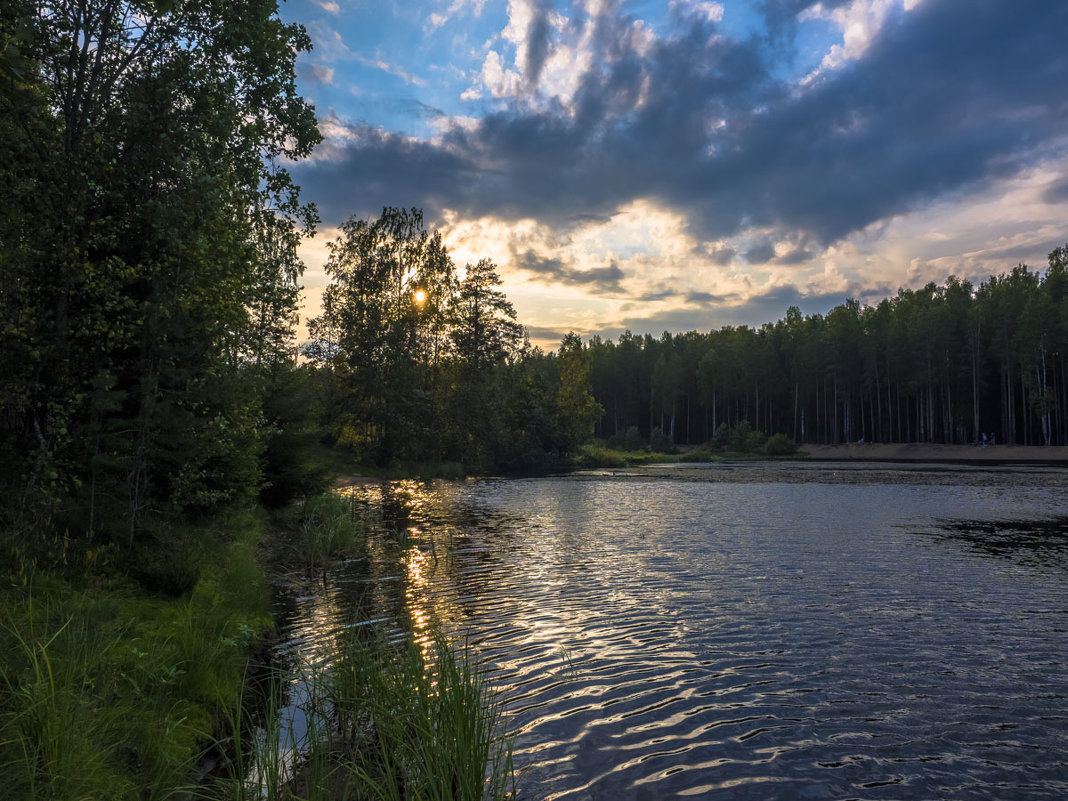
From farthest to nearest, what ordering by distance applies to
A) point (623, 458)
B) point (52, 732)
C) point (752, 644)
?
point (623, 458) → point (752, 644) → point (52, 732)

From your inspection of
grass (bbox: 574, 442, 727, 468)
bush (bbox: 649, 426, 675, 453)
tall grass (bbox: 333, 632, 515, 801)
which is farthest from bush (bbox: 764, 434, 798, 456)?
tall grass (bbox: 333, 632, 515, 801)

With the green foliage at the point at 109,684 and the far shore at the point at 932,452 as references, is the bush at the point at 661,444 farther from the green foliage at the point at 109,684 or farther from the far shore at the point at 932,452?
the green foliage at the point at 109,684

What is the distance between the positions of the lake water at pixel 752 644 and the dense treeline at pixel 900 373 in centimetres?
7224

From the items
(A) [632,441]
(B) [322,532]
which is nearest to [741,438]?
(A) [632,441]

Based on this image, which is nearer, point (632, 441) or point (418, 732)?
point (418, 732)

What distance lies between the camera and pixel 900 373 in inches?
3733

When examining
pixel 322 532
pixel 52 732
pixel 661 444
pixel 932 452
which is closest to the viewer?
pixel 52 732

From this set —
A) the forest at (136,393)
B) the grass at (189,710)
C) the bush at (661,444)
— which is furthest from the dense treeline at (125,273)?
the bush at (661,444)

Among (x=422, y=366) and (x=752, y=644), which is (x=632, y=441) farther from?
(x=752, y=644)

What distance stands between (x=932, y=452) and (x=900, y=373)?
16.5 metres

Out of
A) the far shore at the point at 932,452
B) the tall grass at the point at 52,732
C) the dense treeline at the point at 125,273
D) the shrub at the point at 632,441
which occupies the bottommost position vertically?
the far shore at the point at 932,452

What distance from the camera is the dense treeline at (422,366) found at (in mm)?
51719

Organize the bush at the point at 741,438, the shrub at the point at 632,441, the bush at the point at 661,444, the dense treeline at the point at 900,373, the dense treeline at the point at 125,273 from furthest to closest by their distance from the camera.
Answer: the shrub at the point at 632,441, the bush at the point at 661,444, the bush at the point at 741,438, the dense treeline at the point at 900,373, the dense treeline at the point at 125,273

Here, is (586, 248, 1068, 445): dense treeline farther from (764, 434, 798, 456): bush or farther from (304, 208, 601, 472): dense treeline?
(304, 208, 601, 472): dense treeline
